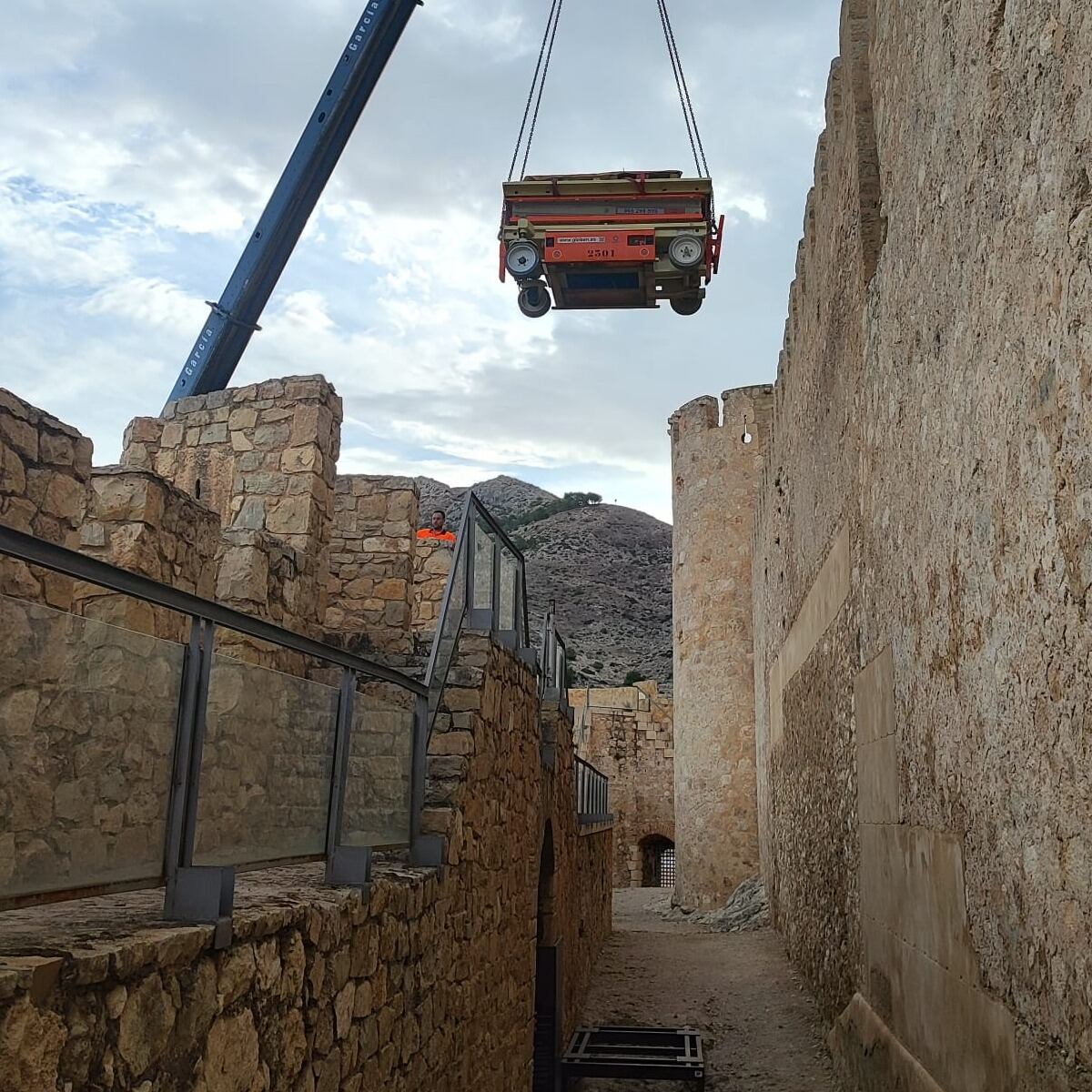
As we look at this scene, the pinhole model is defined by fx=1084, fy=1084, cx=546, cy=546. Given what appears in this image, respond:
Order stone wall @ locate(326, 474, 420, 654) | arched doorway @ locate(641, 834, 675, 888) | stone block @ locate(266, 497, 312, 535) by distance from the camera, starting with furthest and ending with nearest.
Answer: arched doorway @ locate(641, 834, 675, 888)
stone wall @ locate(326, 474, 420, 654)
stone block @ locate(266, 497, 312, 535)

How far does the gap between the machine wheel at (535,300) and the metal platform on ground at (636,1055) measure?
7.55m

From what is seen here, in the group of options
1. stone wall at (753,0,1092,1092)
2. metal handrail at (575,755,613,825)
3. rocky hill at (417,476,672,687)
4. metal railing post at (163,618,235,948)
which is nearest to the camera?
metal railing post at (163,618,235,948)

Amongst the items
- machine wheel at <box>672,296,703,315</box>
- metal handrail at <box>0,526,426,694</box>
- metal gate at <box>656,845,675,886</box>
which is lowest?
metal gate at <box>656,845,675,886</box>

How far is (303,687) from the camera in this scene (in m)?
3.03

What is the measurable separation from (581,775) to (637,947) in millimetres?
2563

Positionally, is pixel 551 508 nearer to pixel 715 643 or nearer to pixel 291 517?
pixel 715 643

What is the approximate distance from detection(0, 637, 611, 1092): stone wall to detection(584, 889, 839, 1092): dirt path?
1.42m

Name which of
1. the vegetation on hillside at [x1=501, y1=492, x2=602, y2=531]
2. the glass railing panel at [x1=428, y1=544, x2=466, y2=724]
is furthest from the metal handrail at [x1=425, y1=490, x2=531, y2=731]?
the vegetation on hillside at [x1=501, y1=492, x2=602, y2=531]

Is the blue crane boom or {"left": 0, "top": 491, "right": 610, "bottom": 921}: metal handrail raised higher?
the blue crane boom

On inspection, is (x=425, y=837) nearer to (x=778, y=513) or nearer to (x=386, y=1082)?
(x=386, y=1082)

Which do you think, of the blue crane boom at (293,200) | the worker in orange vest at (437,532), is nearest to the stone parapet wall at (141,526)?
the worker in orange vest at (437,532)

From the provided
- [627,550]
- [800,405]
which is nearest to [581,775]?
[800,405]

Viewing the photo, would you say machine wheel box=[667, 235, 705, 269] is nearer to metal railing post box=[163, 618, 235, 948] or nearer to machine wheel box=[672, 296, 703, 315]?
machine wheel box=[672, 296, 703, 315]

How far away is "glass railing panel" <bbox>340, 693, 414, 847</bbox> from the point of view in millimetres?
3475
